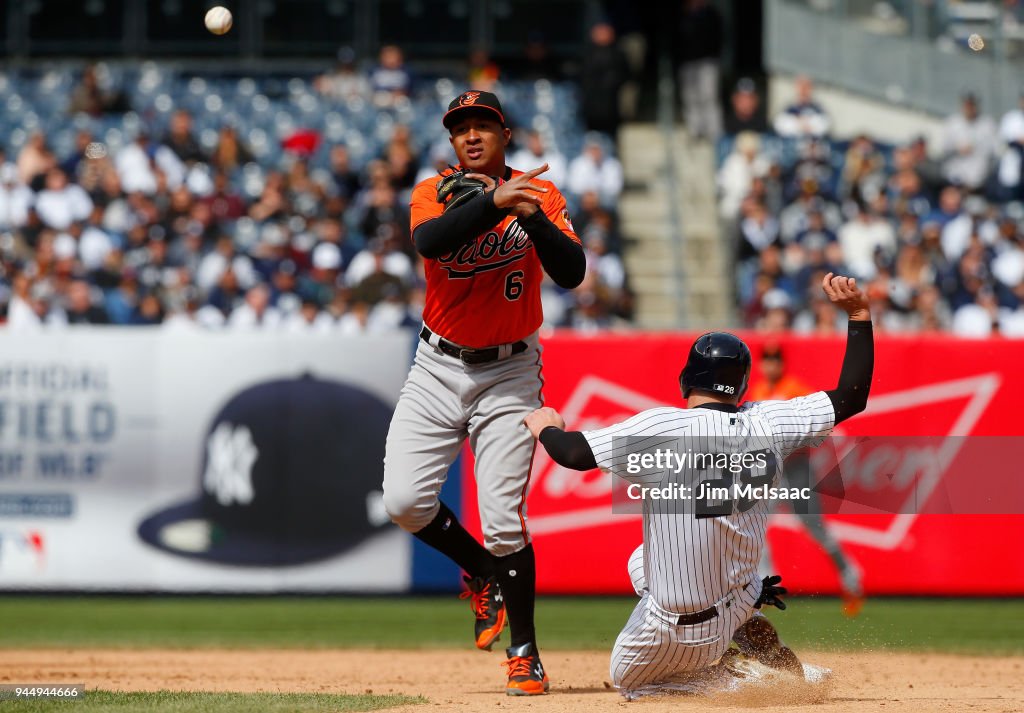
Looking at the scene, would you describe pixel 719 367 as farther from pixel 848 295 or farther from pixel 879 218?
pixel 879 218

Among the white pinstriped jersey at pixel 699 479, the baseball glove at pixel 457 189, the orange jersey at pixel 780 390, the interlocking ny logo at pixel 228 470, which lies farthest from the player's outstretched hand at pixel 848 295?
the interlocking ny logo at pixel 228 470

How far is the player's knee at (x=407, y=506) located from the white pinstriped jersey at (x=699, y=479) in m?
0.97

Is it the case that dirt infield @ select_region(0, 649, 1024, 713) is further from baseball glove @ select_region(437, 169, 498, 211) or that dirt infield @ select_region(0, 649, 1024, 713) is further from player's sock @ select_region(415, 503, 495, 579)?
baseball glove @ select_region(437, 169, 498, 211)

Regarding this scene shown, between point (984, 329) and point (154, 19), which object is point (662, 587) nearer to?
point (984, 329)

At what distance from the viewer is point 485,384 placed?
594cm

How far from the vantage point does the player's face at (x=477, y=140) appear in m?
5.74

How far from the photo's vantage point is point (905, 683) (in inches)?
261

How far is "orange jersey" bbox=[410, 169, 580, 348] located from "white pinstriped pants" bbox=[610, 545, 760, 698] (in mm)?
1030

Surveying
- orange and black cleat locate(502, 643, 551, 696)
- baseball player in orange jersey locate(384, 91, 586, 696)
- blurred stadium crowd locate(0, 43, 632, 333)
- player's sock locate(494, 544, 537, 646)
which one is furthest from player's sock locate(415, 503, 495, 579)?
blurred stadium crowd locate(0, 43, 632, 333)

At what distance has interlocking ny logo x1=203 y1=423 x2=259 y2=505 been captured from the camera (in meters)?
10.2

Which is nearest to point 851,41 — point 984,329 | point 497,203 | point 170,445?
point 984,329

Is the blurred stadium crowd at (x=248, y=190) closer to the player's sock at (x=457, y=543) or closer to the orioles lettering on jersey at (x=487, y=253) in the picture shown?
the player's sock at (x=457, y=543)

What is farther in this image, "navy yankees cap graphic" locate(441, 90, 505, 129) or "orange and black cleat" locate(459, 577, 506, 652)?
"orange and black cleat" locate(459, 577, 506, 652)

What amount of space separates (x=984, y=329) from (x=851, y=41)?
5.33m
